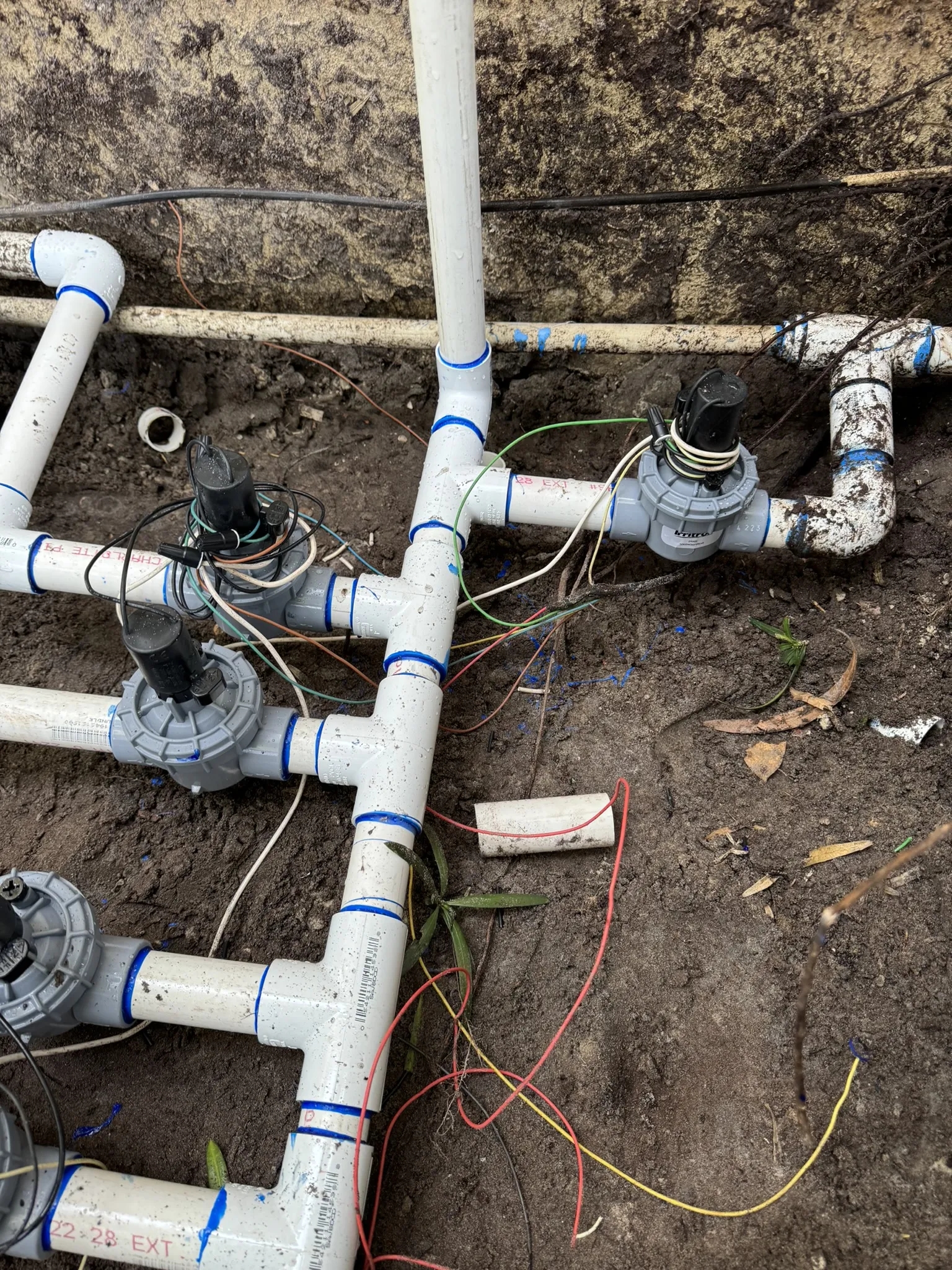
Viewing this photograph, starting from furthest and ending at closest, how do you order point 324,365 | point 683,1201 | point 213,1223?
point 324,365
point 683,1201
point 213,1223

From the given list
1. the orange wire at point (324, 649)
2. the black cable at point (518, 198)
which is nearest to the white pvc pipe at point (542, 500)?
the orange wire at point (324, 649)

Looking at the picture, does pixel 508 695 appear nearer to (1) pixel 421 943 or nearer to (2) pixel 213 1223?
(1) pixel 421 943

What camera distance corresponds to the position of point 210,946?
157 centimetres

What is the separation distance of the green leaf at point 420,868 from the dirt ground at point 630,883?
0.24 feet

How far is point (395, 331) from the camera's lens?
2.11m

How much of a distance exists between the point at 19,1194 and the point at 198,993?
340 mm

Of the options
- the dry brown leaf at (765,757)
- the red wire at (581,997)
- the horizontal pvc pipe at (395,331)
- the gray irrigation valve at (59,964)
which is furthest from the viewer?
the horizontal pvc pipe at (395,331)

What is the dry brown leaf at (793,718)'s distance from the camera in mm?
1707

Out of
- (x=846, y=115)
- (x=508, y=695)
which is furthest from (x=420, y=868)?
(x=846, y=115)

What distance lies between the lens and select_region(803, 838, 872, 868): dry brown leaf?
1534mm

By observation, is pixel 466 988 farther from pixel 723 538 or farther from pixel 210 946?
pixel 723 538

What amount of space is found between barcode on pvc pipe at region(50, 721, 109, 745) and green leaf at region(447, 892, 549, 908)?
710mm

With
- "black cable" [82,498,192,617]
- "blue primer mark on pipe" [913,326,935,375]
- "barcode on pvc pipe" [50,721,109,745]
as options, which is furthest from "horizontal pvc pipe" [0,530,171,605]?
"blue primer mark on pipe" [913,326,935,375]

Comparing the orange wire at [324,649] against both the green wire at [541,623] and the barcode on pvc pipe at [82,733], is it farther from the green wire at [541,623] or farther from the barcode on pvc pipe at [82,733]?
the barcode on pvc pipe at [82,733]
